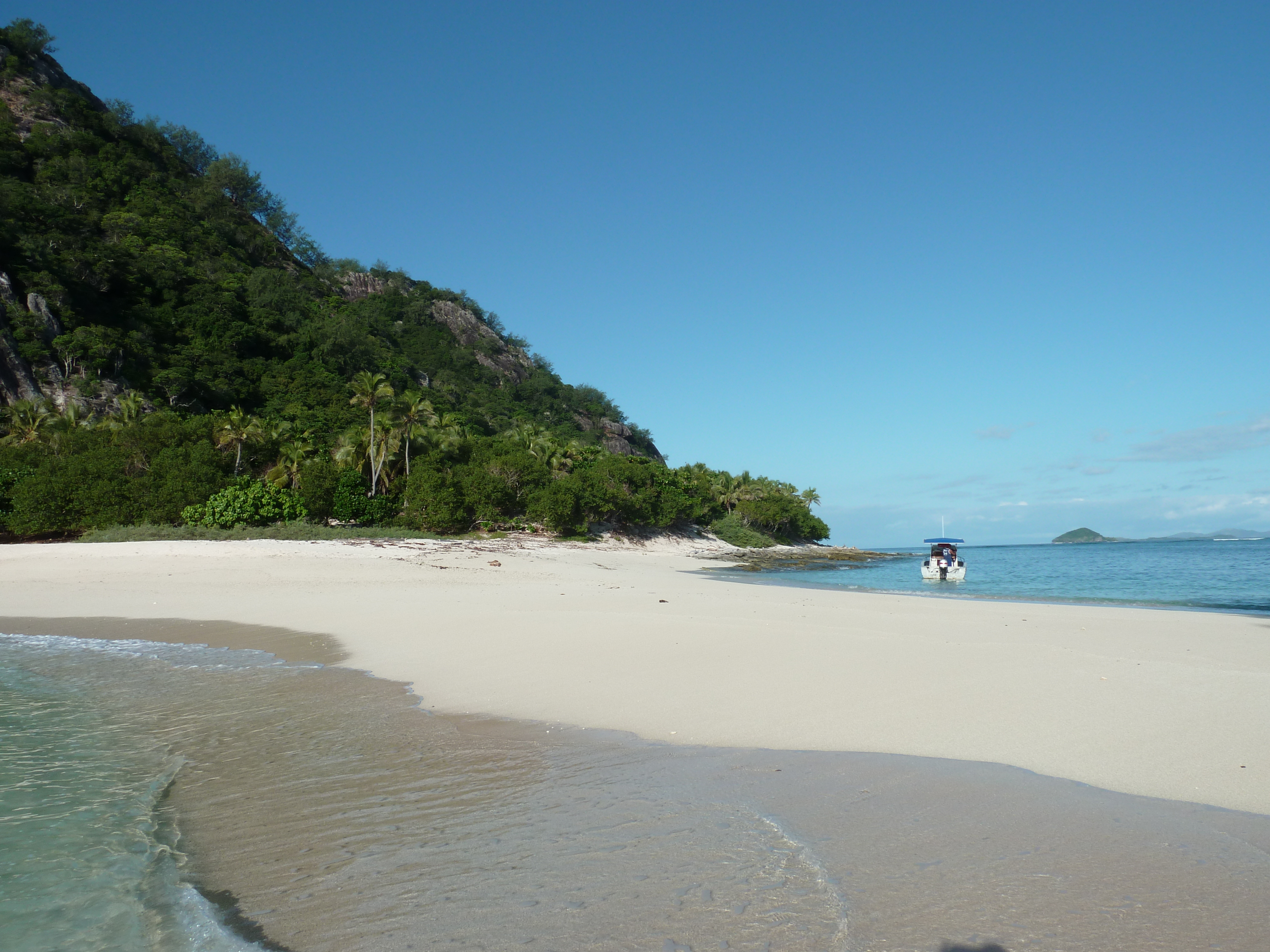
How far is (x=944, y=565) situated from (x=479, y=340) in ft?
359

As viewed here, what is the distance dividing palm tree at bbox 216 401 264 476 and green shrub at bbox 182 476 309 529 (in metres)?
7.85

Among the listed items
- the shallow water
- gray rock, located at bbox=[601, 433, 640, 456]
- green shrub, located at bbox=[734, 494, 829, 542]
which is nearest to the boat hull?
the shallow water

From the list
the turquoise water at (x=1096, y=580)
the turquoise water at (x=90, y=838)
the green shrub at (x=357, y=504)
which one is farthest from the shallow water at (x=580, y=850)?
the green shrub at (x=357, y=504)

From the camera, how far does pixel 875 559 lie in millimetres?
76375

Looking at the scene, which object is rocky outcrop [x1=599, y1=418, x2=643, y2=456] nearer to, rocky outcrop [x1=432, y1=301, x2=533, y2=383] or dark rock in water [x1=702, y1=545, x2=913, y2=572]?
rocky outcrop [x1=432, y1=301, x2=533, y2=383]

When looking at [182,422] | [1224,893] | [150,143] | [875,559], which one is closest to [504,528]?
[182,422]

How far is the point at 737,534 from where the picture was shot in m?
77.6

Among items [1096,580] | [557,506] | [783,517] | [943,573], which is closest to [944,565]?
[943,573]

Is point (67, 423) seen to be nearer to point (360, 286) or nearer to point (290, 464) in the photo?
point (290, 464)

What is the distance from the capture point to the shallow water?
3.24 metres

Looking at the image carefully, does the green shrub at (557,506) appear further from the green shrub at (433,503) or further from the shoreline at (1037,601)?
the shoreline at (1037,601)

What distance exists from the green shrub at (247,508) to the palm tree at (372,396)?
29.0 feet

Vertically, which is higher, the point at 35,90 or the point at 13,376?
the point at 35,90

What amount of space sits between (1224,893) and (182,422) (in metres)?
55.1
